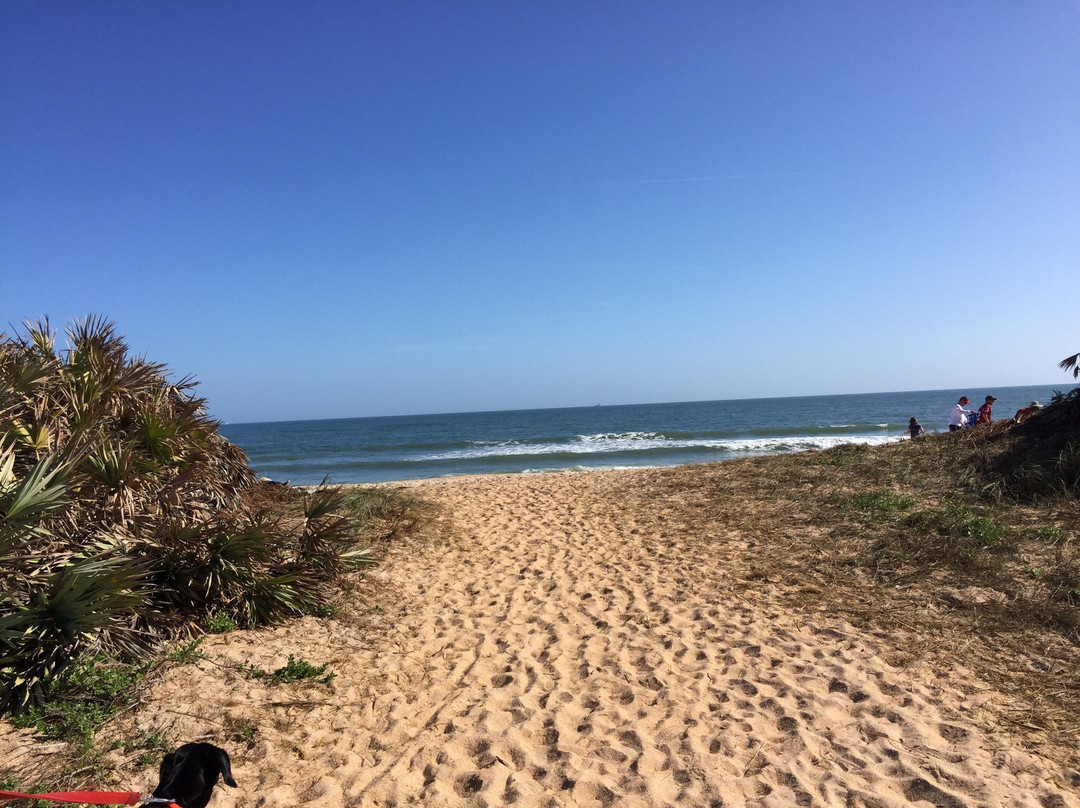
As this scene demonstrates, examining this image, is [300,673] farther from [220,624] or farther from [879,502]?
[879,502]

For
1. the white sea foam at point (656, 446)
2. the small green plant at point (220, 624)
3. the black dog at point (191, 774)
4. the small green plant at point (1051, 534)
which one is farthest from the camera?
the white sea foam at point (656, 446)

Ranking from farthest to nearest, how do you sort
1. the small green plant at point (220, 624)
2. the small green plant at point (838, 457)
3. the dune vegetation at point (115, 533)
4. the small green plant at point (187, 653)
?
1. the small green plant at point (838, 457)
2. the small green plant at point (220, 624)
3. the small green plant at point (187, 653)
4. the dune vegetation at point (115, 533)

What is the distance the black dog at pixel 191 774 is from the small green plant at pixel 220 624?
2576 millimetres

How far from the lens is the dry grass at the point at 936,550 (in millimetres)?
4461

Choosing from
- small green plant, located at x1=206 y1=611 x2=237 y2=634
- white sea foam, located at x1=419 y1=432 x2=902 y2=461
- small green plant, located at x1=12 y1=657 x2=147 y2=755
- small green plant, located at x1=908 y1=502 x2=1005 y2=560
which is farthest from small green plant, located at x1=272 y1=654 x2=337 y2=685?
white sea foam, located at x1=419 y1=432 x2=902 y2=461

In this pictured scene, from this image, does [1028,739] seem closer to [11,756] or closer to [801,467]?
[11,756]

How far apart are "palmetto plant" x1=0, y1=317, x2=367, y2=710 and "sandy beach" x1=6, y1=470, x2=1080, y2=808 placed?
457 millimetres

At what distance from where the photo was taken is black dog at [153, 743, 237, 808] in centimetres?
246

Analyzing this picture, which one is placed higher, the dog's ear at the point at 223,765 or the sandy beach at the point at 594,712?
the dog's ear at the point at 223,765

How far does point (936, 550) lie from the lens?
6.62 metres

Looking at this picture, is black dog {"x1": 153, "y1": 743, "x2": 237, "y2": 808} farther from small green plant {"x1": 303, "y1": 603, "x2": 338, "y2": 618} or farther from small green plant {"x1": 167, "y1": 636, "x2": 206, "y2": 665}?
small green plant {"x1": 303, "y1": 603, "x2": 338, "y2": 618}

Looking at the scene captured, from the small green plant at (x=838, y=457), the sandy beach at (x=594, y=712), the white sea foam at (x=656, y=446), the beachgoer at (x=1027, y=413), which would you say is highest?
the beachgoer at (x=1027, y=413)

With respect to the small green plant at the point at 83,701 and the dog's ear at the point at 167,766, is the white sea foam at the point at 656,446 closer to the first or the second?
the small green plant at the point at 83,701

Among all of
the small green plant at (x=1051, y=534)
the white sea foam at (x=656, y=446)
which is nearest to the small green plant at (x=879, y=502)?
the small green plant at (x=1051, y=534)
